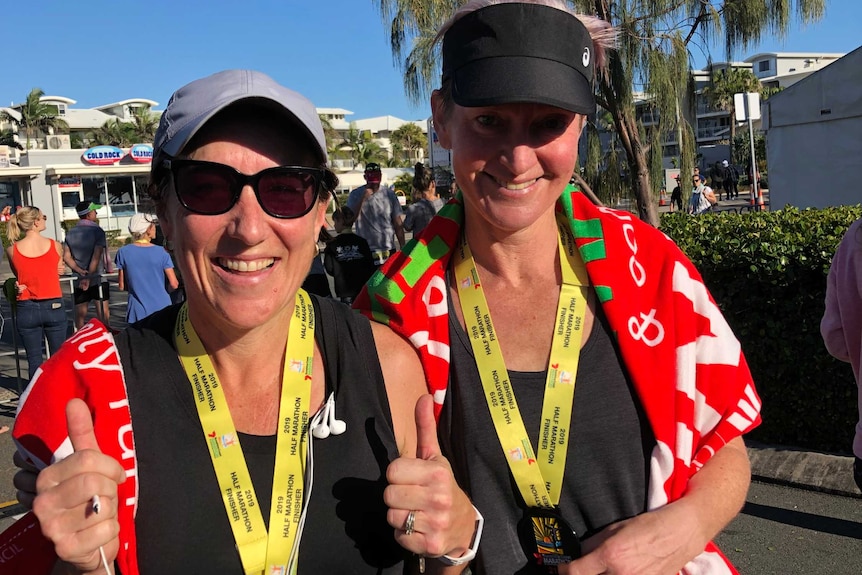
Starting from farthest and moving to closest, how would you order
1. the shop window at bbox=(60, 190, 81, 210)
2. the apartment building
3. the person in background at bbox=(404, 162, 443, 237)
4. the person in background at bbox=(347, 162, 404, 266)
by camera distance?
1. the apartment building
2. the shop window at bbox=(60, 190, 81, 210)
3. the person in background at bbox=(404, 162, 443, 237)
4. the person in background at bbox=(347, 162, 404, 266)

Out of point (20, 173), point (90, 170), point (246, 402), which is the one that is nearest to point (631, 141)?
point (246, 402)

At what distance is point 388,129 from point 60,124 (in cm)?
4649

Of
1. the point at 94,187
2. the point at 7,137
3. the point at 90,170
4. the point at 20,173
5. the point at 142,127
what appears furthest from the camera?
the point at 142,127

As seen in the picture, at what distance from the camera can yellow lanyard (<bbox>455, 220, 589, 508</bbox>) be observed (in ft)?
5.75

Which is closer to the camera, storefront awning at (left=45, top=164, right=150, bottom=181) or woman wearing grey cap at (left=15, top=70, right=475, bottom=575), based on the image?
woman wearing grey cap at (left=15, top=70, right=475, bottom=575)

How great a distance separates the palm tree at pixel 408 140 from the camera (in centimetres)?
8800

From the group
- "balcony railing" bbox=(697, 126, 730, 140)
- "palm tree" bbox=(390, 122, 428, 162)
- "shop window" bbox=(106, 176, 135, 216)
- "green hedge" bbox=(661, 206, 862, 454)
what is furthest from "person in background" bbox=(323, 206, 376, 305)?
"balcony railing" bbox=(697, 126, 730, 140)

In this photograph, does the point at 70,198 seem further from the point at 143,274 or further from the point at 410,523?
the point at 410,523

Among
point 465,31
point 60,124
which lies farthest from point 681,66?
point 60,124

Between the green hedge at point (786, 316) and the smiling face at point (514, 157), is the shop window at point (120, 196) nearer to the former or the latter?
the green hedge at point (786, 316)

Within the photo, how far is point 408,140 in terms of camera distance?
8825 centimetres

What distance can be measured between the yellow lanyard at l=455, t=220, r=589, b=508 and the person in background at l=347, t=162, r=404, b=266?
772cm

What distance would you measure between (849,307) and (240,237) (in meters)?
2.32

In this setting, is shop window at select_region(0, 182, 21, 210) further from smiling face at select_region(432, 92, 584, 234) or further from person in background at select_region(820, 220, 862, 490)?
smiling face at select_region(432, 92, 584, 234)
